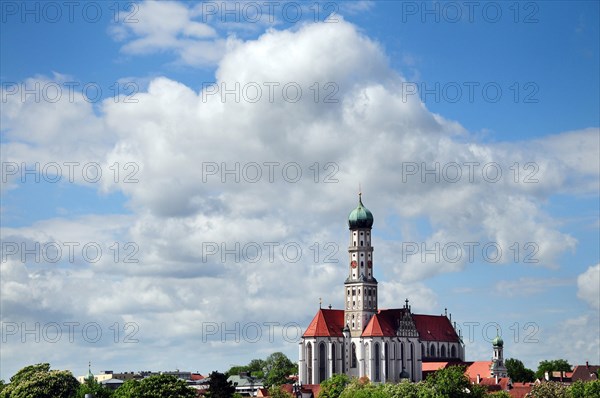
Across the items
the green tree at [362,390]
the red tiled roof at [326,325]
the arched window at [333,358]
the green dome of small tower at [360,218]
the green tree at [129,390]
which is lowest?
the green tree at [362,390]

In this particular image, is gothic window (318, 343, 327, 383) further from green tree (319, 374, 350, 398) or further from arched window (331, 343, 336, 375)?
green tree (319, 374, 350, 398)

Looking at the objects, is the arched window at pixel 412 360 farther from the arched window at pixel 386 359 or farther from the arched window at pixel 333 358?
the arched window at pixel 333 358

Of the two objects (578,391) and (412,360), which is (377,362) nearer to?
(412,360)

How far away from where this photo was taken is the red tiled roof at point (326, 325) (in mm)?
184875

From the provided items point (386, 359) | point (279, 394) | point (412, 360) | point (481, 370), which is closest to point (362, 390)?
point (279, 394)

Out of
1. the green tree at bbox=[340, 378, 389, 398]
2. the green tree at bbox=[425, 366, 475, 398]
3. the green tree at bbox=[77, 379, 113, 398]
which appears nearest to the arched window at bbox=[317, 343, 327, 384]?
the green tree at bbox=[340, 378, 389, 398]

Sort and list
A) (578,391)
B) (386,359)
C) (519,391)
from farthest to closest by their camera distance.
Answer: (386,359) → (519,391) → (578,391)

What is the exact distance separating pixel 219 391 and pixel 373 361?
6494 cm

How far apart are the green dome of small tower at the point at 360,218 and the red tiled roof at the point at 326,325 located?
52.9 feet

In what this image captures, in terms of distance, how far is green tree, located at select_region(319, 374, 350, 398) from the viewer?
541ft

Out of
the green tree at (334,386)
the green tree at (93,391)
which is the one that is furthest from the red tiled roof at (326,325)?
the green tree at (93,391)

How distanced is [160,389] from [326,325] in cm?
6851

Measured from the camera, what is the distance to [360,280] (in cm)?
18875

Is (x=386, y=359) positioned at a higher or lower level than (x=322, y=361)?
higher
